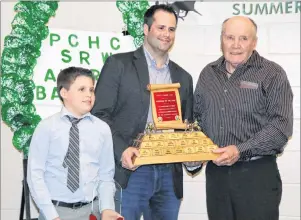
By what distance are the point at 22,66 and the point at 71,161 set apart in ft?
3.88

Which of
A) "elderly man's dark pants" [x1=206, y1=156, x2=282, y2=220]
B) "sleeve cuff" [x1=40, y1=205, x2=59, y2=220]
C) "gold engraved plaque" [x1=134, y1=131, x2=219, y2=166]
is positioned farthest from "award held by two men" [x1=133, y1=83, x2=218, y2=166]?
"sleeve cuff" [x1=40, y1=205, x2=59, y2=220]

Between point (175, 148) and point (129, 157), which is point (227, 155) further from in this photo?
point (129, 157)


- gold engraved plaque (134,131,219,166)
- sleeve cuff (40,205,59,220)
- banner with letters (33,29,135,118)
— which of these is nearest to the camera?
sleeve cuff (40,205,59,220)

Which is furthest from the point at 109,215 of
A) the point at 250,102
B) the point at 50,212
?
the point at 250,102

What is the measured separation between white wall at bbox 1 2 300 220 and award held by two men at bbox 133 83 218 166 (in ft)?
3.45

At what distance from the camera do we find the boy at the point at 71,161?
253 cm

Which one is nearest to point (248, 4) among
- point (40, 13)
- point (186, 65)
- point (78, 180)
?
point (186, 65)

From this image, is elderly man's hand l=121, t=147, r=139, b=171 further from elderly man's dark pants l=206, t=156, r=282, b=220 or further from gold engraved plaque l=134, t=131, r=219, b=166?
elderly man's dark pants l=206, t=156, r=282, b=220

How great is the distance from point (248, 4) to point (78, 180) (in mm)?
2098

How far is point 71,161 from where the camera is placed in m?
2.58

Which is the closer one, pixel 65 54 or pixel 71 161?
pixel 71 161

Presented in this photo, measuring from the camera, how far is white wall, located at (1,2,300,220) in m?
3.90

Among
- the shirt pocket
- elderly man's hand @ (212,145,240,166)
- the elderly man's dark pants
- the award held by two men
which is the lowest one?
the elderly man's dark pants

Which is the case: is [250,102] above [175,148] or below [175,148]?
above
